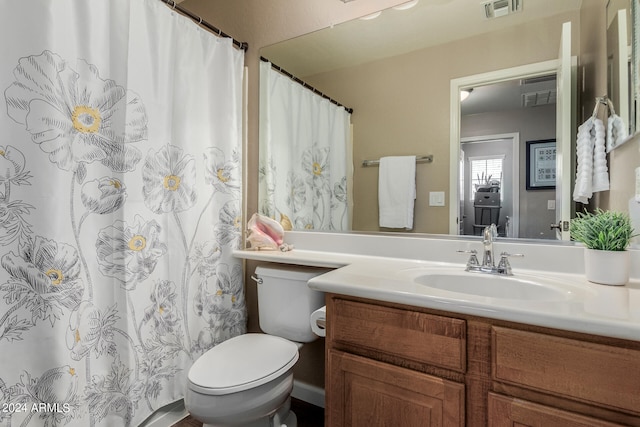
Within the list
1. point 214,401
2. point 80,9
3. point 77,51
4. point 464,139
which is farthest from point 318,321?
point 80,9

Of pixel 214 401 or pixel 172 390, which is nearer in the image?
pixel 214 401

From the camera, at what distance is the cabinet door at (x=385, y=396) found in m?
0.83

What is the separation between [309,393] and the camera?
5.70 feet

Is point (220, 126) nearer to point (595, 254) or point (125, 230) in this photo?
point (125, 230)

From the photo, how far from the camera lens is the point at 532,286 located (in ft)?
3.34

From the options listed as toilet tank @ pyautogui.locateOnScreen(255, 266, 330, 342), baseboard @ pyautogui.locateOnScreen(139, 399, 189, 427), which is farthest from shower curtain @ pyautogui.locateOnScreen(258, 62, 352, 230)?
baseboard @ pyautogui.locateOnScreen(139, 399, 189, 427)

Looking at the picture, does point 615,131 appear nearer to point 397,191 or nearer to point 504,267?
point 504,267

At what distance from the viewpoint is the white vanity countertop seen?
0.67 m

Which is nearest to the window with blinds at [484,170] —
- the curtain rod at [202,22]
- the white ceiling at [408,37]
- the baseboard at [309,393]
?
the white ceiling at [408,37]

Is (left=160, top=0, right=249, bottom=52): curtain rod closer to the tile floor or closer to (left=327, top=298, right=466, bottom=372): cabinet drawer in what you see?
(left=327, top=298, right=466, bottom=372): cabinet drawer

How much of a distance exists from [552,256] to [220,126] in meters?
1.59

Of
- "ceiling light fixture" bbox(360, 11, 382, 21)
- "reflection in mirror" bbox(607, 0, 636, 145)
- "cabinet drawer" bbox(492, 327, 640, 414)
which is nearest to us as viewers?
"cabinet drawer" bbox(492, 327, 640, 414)

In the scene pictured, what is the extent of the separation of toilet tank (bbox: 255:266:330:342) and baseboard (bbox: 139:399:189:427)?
0.57m

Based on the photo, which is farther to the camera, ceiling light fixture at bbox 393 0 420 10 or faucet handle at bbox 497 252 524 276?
ceiling light fixture at bbox 393 0 420 10
